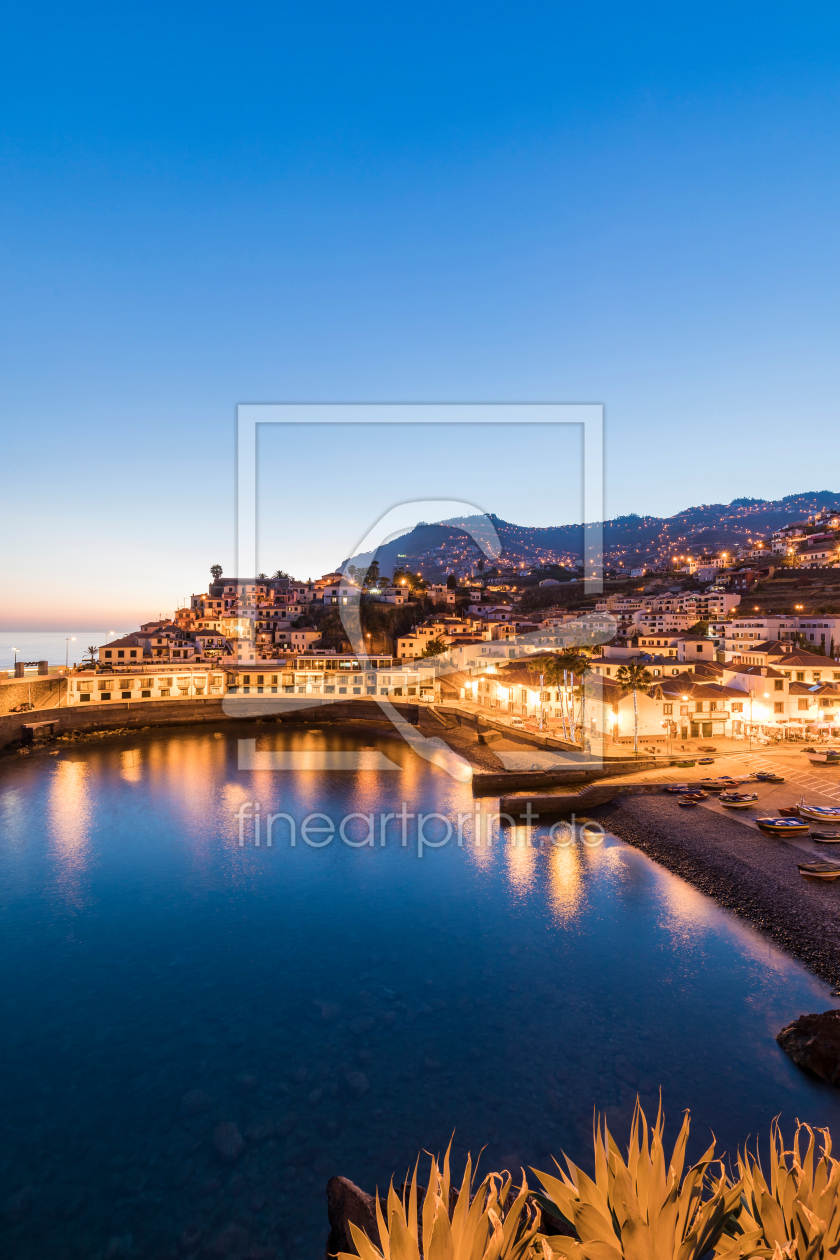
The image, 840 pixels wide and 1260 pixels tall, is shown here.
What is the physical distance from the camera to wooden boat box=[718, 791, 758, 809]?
25.6m

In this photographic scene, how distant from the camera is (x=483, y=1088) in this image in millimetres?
12531

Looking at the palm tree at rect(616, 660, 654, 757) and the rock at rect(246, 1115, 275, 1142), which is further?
the palm tree at rect(616, 660, 654, 757)

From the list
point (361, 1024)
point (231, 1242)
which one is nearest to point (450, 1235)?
point (231, 1242)

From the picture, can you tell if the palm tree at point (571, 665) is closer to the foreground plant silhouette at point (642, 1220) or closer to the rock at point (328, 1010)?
the rock at point (328, 1010)

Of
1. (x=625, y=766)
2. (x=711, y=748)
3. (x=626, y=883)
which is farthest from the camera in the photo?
(x=711, y=748)

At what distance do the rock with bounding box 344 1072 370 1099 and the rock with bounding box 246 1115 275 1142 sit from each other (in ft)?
5.42

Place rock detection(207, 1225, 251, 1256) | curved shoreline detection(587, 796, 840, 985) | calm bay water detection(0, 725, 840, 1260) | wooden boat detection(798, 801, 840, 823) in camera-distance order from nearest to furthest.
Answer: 1. rock detection(207, 1225, 251, 1256)
2. calm bay water detection(0, 725, 840, 1260)
3. curved shoreline detection(587, 796, 840, 985)
4. wooden boat detection(798, 801, 840, 823)

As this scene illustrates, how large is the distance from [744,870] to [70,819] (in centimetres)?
3053

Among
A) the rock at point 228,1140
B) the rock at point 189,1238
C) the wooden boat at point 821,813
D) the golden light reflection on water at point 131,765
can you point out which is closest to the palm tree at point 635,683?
the wooden boat at point 821,813

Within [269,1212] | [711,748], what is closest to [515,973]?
[269,1212]

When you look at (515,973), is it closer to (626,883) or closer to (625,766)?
(626,883)

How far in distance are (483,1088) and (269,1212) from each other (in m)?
4.49

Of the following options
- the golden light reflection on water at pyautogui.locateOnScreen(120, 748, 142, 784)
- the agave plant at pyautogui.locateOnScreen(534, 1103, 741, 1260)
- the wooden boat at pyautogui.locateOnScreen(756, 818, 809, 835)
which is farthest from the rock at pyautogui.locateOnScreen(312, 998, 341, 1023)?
the golden light reflection on water at pyautogui.locateOnScreen(120, 748, 142, 784)

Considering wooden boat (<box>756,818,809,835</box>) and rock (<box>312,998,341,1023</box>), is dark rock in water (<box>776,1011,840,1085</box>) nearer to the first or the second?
rock (<box>312,998,341,1023</box>)
